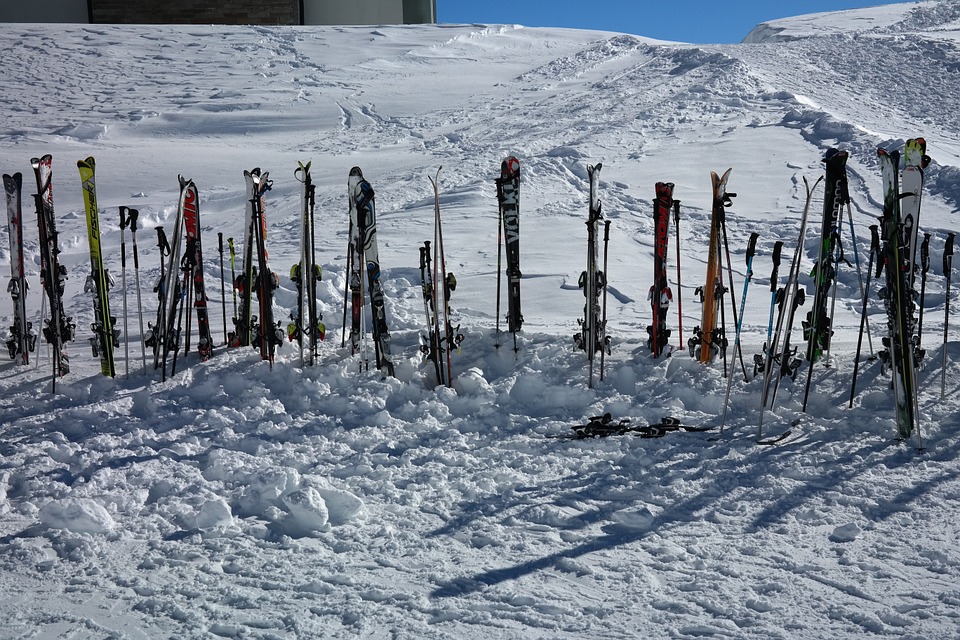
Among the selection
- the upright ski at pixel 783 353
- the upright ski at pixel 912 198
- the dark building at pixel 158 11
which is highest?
the dark building at pixel 158 11

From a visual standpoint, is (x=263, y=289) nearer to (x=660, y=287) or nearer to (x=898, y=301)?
(x=660, y=287)

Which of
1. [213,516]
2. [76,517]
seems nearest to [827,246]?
[213,516]

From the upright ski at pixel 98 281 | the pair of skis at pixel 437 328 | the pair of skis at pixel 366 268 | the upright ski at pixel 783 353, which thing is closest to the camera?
the upright ski at pixel 783 353

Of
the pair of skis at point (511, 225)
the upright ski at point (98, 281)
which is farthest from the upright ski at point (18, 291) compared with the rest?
the pair of skis at point (511, 225)

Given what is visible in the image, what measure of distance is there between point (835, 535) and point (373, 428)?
2.85 metres

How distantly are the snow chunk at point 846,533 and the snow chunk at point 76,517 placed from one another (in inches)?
143

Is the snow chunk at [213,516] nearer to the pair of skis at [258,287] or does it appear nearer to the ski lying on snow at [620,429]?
the pair of skis at [258,287]

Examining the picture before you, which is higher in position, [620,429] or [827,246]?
[827,246]

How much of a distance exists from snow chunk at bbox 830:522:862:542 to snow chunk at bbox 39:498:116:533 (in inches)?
143

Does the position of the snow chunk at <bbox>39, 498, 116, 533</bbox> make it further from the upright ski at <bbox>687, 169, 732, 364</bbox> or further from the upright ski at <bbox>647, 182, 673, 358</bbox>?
the upright ski at <bbox>687, 169, 732, 364</bbox>

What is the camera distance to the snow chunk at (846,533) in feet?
13.8

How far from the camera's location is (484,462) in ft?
17.0

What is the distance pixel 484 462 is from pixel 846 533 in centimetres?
205

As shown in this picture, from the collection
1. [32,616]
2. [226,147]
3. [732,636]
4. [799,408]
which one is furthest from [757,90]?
[32,616]
